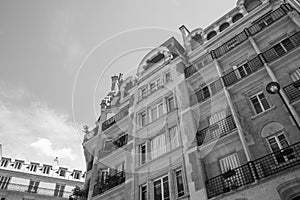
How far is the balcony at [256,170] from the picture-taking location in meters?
10.5

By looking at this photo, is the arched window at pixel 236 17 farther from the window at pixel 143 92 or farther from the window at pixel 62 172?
the window at pixel 62 172

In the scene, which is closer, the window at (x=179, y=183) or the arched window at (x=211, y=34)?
the window at (x=179, y=183)

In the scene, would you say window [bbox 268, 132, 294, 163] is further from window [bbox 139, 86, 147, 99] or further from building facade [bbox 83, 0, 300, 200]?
window [bbox 139, 86, 147, 99]

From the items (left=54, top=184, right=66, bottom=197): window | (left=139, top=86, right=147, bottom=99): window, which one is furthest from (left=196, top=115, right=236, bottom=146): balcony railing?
(left=54, top=184, right=66, bottom=197): window

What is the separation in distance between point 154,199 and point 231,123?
6.36 m

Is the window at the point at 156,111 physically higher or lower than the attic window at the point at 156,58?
lower

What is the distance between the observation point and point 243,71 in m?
15.9

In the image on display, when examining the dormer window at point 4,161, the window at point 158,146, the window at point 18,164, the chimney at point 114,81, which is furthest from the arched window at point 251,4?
the dormer window at point 4,161

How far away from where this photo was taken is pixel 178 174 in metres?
14.2

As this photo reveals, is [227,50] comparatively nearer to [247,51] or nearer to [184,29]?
[247,51]

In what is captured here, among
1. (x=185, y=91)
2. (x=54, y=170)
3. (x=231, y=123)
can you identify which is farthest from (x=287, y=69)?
(x=54, y=170)

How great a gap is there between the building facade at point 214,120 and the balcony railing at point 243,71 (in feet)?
0.23

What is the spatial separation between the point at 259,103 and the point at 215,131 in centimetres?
304

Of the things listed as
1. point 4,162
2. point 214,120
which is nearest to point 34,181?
point 4,162
